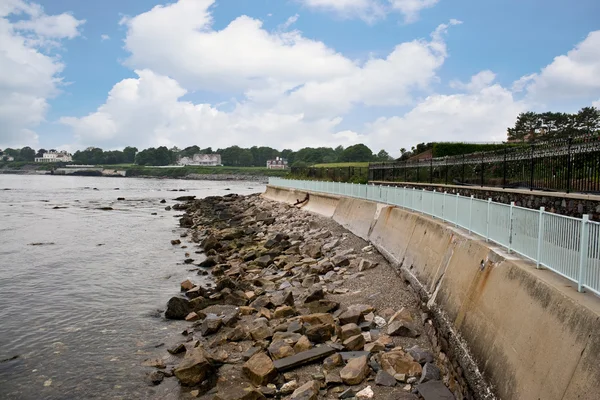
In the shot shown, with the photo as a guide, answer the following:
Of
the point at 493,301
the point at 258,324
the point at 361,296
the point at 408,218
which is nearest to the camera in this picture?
the point at 493,301

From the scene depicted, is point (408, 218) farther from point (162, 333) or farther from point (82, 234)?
point (82, 234)

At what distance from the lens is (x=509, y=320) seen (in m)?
5.64

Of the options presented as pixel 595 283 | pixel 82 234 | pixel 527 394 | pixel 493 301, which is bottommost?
pixel 82 234

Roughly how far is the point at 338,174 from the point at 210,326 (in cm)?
3598

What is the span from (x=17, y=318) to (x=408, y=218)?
473 inches

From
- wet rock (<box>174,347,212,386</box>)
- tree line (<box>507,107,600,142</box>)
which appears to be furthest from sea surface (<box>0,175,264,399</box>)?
tree line (<box>507,107,600,142</box>)

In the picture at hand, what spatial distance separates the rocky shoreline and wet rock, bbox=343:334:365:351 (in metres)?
0.02

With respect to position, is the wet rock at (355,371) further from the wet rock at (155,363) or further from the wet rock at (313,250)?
the wet rock at (313,250)

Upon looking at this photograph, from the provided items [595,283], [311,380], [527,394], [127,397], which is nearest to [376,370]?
[311,380]

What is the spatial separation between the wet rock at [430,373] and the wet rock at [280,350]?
101 inches

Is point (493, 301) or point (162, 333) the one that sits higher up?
point (493, 301)

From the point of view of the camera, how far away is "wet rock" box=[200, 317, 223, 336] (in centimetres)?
1064

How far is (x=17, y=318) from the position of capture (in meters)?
12.2

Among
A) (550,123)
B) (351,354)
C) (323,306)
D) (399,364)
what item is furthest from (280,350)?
(550,123)
